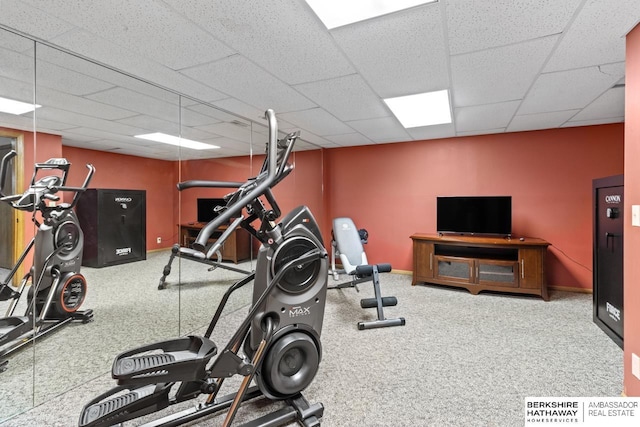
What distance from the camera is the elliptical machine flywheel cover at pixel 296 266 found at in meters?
1.87

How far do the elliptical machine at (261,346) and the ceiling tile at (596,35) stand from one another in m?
1.83

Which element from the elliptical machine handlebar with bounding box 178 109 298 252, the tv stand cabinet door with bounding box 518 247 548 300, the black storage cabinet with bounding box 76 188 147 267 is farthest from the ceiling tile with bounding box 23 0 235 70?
the tv stand cabinet door with bounding box 518 247 548 300

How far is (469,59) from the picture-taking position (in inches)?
89.7

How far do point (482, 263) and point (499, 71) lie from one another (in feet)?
8.66

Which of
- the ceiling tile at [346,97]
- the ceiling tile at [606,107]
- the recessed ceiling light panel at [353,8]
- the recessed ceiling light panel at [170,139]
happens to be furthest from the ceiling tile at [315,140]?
the ceiling tile at [606,107]

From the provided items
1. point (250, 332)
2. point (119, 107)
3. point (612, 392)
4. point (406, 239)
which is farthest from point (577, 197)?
point (119, 107)

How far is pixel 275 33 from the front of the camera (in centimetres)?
193

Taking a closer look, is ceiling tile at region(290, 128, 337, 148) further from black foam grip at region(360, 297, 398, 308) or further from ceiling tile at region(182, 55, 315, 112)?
black foam grip at region(360, 297, 398, 308)

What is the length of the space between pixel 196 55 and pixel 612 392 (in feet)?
11.9

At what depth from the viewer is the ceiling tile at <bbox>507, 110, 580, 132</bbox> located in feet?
12.0

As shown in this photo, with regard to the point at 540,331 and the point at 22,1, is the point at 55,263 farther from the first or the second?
the point at 540,331

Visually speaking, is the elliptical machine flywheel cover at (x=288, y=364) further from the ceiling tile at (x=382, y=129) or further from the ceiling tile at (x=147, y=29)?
the ceiling tile at (x=382, y=129)

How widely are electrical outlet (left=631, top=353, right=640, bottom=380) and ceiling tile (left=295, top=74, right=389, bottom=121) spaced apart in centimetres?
262

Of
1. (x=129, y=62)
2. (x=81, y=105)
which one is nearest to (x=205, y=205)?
(x=129, y=62)
